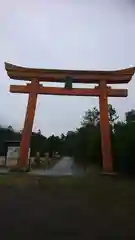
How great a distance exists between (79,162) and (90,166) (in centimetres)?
402

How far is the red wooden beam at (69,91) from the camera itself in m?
26.1

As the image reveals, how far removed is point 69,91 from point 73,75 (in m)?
1.02

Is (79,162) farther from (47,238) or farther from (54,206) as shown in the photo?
(47,238)

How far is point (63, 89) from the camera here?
26.1 m

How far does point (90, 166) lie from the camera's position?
94.2ft

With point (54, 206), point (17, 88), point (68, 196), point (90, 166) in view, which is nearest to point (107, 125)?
point (90, 166)

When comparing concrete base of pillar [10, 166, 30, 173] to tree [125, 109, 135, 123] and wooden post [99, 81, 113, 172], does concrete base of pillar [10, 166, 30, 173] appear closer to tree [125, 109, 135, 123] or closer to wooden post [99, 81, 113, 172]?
wooden post [99, 81, 113, 172]

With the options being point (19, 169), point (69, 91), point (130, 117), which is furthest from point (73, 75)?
point (130, 117)

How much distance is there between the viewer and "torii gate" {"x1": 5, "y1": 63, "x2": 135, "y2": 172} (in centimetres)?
2603

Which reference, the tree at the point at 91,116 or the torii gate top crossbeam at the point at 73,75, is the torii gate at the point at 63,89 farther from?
the tree at the point at 91,116

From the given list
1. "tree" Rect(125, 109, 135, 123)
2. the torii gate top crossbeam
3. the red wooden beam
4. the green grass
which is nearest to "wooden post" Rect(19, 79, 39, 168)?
the red wooden beam

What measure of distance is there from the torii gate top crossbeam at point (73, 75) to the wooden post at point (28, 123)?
0.57m

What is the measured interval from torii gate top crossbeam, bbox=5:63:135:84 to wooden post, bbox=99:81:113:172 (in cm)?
54

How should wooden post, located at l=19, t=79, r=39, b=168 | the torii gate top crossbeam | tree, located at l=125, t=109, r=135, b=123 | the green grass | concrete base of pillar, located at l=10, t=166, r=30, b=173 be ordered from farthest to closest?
tree, located at l=125, t=109, r=135, b=123 < the torii gate top crossbeam < wooden post, located at l=19, t=79, r=39, b=168 < concrete base of pillar, located at l=10, t=166, r=30, b=173 < the green grass
